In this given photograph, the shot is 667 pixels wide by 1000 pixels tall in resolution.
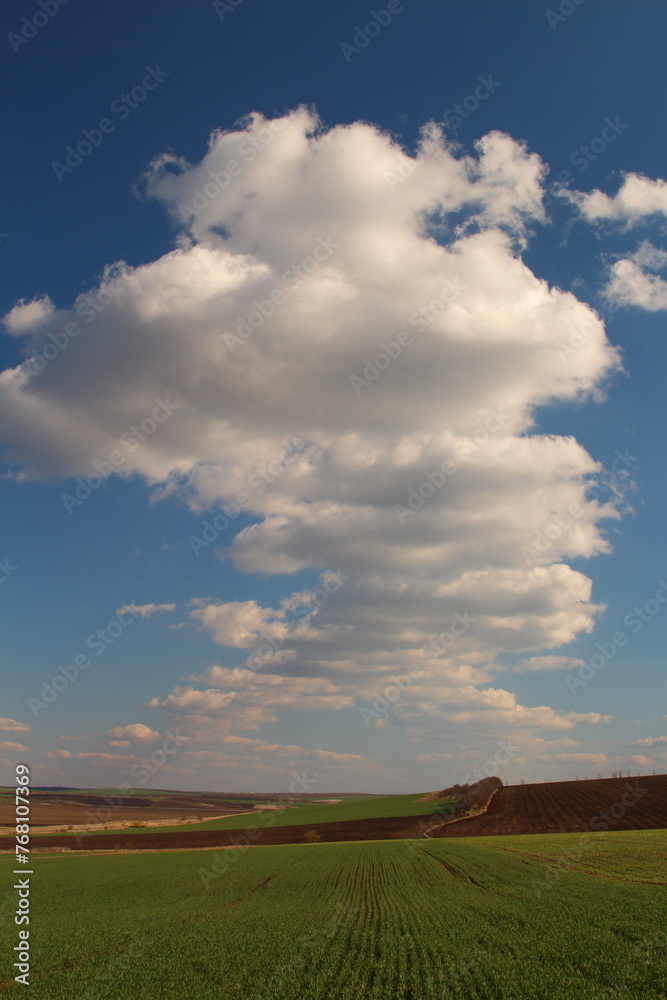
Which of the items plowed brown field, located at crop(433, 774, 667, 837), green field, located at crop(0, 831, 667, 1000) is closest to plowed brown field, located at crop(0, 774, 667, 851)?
plowed brown field, located at crop(433, 774, 667, 837)

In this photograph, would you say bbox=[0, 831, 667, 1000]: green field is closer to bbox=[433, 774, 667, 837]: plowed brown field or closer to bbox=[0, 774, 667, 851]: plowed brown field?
bbox=[433, 774, 667, 837]: plowed brown field

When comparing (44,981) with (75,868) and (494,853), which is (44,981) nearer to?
(494,853)

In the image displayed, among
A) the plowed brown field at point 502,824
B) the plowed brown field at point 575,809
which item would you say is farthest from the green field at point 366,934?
the plowed brown field at point 502,824

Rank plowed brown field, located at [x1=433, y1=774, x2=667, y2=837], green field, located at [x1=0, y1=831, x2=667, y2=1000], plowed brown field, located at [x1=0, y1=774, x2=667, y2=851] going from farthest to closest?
plowed brown field, located at [x1=0, y1=774, x2=667, y2=851]
plowed brown field, located at [x1=433, y1=774, x2=667, y2=837]
green field, located at [x1=0, y1=831, x2=667, y2=1000]

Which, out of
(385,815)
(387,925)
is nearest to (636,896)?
(387,925)

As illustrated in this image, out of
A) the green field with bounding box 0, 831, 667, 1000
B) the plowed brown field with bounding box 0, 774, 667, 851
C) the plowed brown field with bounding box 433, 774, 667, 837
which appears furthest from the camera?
the plowed brown field with bounding box 0, 774, 667, 851

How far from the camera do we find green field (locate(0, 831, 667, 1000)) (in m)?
16.6

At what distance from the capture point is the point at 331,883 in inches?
1513

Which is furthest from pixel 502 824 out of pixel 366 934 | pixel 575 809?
pixel 366 934

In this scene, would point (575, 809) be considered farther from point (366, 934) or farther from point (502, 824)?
point (366, 934)

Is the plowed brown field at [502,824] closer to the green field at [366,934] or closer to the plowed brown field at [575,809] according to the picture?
the plowed brown field at [575,809]

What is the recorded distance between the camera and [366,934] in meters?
22.5

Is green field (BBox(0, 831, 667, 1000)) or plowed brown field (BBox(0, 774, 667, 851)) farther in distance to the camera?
plowed brown field (BBox(0, 774, 667, 851))

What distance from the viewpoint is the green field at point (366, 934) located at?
16609 millimetres
